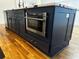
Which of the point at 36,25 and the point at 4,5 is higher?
the point at 4,5

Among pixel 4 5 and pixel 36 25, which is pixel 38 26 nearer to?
pixel 36 25

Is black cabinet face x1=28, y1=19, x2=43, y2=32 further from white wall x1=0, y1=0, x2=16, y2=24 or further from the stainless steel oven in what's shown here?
white wall x1=0, y1=0, x2=16, y2=24

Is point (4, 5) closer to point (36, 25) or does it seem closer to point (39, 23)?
point (36, 25)

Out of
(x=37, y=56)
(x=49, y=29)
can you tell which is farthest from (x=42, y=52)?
(x=49, y=29)

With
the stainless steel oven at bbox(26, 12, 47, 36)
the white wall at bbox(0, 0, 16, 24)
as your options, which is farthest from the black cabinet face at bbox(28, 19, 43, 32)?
the white wall at bbox(0, 0, 16, 24)

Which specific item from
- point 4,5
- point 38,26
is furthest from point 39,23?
point 4,5

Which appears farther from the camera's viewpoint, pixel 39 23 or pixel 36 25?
pixel 36 25

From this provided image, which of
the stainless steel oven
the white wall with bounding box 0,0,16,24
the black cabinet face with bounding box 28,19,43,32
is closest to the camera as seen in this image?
the stainless steel oven

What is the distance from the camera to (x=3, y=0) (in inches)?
222

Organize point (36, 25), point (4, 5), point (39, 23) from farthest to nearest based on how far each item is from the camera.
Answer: point (4, 5) → point (36, 25) → point (39, 23)

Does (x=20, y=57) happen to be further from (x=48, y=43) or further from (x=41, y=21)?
(x=41, y=21)

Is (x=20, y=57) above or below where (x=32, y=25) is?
below

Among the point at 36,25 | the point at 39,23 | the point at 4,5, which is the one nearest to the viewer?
the point at 39,23

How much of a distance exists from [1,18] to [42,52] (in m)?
4.96
